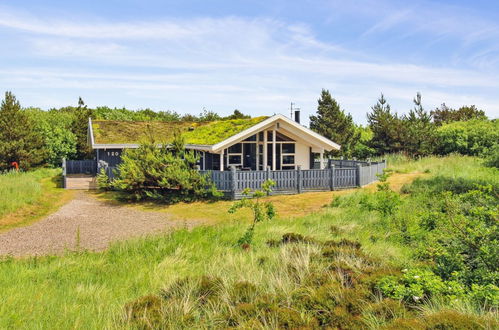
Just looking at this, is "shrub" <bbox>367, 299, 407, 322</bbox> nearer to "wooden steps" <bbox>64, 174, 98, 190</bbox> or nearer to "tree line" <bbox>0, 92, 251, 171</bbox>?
"wooden steps" <bbox>64, 174, 98, 190</bbox>

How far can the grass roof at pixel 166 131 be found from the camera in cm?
2281

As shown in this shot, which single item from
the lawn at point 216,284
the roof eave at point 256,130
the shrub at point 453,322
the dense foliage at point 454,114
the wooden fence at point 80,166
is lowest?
the lawn at point 216,284

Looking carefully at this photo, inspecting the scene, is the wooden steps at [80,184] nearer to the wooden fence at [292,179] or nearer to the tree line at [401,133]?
the wooden fence at [292,179]

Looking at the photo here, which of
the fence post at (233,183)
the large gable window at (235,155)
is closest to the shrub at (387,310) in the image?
the fence post at (233,183)

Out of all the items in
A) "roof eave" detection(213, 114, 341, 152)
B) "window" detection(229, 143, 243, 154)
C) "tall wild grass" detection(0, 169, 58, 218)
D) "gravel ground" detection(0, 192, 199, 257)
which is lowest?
"gravel ground" detection(0, 192, 199, 257)

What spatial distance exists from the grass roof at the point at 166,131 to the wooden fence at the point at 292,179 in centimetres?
252

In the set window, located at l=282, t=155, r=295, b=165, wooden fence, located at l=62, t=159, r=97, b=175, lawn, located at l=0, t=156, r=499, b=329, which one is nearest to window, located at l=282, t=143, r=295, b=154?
window, located at l=282, t=155, r=295, b=165

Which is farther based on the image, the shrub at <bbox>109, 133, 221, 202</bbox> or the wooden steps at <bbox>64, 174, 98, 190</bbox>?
the wooden steps at <bbox>64, 174, 98, 190</bbox>

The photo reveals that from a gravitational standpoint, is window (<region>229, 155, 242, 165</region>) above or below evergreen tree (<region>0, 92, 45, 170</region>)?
below

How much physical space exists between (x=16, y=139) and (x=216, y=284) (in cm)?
3444

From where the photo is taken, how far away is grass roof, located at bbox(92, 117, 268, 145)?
74.8 ft

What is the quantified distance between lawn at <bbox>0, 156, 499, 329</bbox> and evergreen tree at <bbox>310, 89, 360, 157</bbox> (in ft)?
103

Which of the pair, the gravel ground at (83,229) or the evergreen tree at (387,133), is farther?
the evergreen tree at (387,133)

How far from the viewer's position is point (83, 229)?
1429 centimetres
